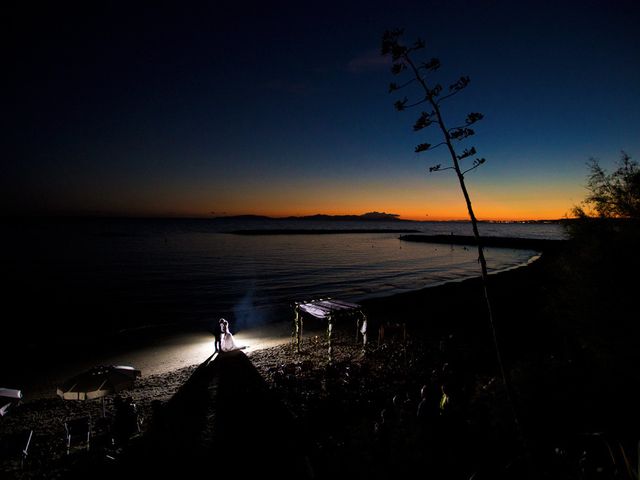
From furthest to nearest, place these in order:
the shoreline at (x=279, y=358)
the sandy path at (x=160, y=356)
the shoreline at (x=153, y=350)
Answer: the shoreline at (x=153, y=350)
the sandy path at (x=160, y=356)
the shoreline at (x=279, y=358)

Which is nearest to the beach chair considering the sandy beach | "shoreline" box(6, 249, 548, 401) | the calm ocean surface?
the sandy beach

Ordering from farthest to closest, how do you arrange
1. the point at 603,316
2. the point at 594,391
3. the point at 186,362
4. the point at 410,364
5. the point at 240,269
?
1. the point at 240,269
2. the point at 186,362
3. the point at 410,364
4. the point at 603,316
5. the point at 594,391

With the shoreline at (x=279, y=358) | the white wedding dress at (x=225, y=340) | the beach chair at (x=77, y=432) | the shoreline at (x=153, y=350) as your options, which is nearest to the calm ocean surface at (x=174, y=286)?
the shoreline at (x=153, y=350)

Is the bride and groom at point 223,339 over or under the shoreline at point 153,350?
over

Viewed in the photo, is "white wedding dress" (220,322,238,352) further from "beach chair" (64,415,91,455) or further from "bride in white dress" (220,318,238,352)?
"beach chair" (64,415,91,455)

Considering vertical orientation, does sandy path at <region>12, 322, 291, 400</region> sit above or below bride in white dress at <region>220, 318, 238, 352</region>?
below

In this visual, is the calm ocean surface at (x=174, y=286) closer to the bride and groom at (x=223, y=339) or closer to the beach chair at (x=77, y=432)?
the bride and groom at (x=223, y=339)

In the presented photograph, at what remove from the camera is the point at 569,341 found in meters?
14.1

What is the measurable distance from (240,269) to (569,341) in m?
44.0

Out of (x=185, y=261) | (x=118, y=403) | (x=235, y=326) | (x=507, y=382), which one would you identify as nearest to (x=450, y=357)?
(x=507, y=382)

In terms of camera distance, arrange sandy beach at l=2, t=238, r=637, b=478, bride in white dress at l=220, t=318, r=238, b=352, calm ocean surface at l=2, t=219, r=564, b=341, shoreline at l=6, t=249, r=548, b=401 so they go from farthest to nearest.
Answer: calm ocean surface at l=2, t=219, r=564, b=341
bride in white dress at l=220, t=318, r=238, b=352
shoreline at l=6, t=249, r=548, b=401
sandy beach at l=2, t=238, r=637, b=478

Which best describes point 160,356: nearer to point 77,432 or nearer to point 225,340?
point 225,340

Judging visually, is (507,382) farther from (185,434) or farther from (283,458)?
(185,434)

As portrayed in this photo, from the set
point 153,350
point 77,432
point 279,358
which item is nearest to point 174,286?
point 153,350
